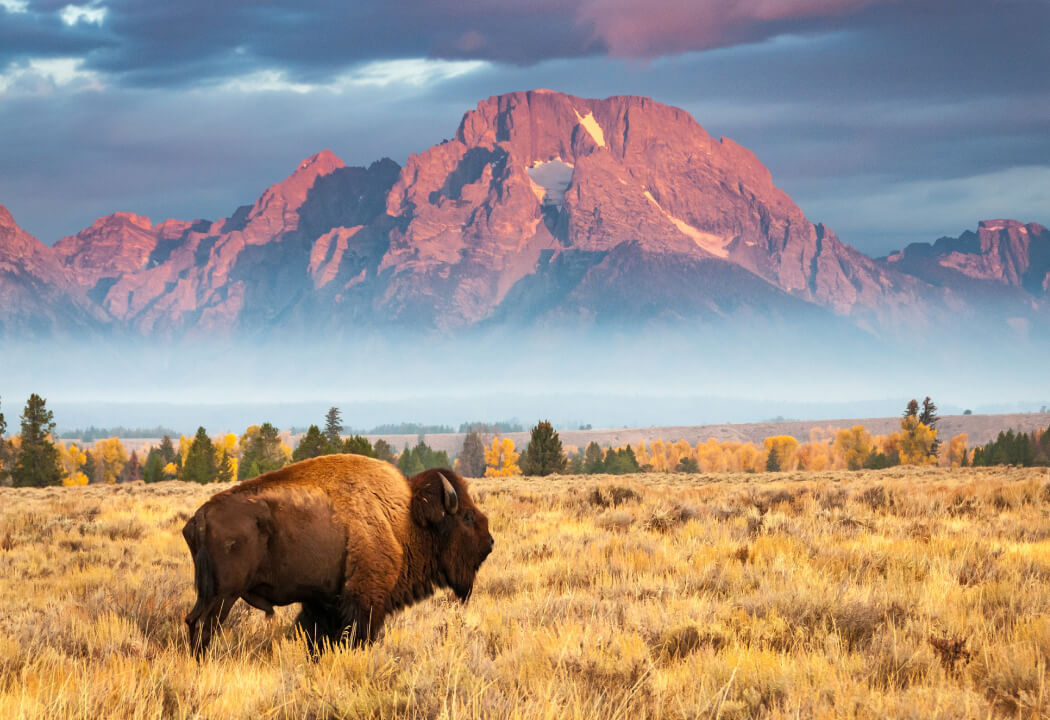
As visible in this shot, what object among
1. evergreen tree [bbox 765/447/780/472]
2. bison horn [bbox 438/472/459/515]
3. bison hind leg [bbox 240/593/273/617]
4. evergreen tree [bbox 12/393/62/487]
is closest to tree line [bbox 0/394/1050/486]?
evergreen tree [bbox 12/393/62/487]

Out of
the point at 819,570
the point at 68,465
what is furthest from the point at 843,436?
the point at 819,570

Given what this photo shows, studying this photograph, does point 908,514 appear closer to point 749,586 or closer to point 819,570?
point 819,570

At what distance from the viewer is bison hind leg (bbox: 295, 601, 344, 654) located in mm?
7016

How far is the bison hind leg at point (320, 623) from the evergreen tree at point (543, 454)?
76392 millimetres

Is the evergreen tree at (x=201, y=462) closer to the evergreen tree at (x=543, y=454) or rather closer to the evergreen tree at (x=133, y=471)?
the evergreen tree at (x=543, y=454)

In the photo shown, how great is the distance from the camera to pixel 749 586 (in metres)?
8.65

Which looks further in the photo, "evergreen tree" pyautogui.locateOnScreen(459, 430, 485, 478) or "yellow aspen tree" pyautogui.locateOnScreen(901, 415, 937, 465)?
"evergreen tree" pyautogui.locateOnScreen(459, 430, 485, 478)

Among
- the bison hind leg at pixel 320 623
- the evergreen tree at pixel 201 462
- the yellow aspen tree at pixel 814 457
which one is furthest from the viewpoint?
the yellow aspen tree at pixel 814 457

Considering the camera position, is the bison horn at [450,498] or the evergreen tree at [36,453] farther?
the evergreen tree at [36,453]

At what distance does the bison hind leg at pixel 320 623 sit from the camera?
7.02 metres

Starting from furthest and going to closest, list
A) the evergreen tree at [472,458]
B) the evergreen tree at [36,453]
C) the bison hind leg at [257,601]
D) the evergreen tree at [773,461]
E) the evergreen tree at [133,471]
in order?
the evergreen tree at [472,458], the evergreen tree at [773,461], the evergreen tree at [133,471], the evergreen tree at [36,453], the bison hind leg at [257,601]

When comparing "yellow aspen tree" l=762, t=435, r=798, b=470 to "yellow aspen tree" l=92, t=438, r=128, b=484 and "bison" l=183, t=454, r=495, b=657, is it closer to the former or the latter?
"yellow aspen tree" l=92, t=438, r=128, b=484

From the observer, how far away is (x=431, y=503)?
744cm

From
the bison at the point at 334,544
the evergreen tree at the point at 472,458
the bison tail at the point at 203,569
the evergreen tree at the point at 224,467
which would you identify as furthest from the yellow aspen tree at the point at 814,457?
the bison tail at the point at 203,569
